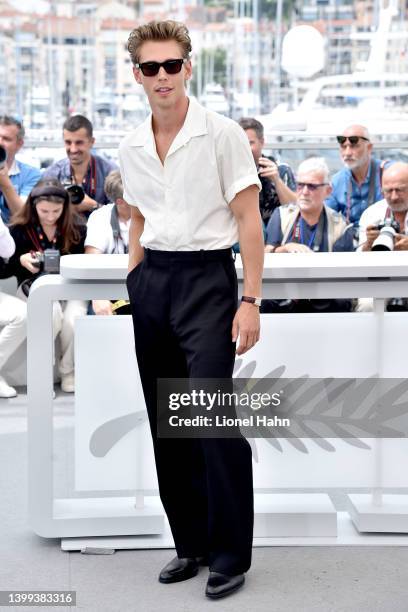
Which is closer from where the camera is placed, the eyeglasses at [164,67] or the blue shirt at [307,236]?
the eyeglasses at [164,67]

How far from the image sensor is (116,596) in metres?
3.15

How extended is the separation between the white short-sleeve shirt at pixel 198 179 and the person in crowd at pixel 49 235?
290 cm

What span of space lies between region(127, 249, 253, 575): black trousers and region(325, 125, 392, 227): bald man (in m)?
3.84

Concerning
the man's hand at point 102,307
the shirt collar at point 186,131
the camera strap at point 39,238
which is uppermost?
the shirt collar at point 186,131

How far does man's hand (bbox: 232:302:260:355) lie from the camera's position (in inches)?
119

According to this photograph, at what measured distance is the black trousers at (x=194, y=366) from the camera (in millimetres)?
3020

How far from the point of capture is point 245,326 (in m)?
3.03

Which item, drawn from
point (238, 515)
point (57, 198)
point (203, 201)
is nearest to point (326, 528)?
point (238, 515)

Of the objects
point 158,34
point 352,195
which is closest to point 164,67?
point 158,34

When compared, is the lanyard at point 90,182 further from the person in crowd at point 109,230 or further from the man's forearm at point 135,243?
the man's forearm at point 135,243

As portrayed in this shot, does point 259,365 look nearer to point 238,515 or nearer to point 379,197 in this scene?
point 238,515

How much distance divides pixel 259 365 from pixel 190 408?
0.41 meters

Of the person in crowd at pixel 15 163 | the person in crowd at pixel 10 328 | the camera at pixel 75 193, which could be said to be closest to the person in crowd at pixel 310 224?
the camera at pixel 75 193

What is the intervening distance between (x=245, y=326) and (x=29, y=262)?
2.98m
